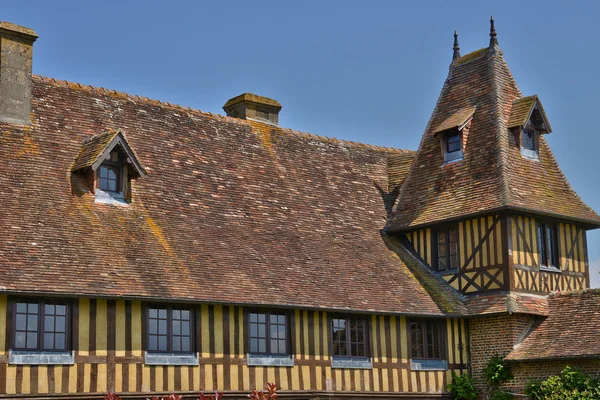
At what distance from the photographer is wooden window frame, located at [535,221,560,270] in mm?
22781

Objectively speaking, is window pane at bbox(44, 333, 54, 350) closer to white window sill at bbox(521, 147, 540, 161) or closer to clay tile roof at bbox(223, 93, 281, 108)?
clay tile roof at bbox(223, 93, 281, 108)

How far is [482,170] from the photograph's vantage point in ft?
76.8

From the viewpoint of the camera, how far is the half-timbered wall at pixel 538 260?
22.1 m

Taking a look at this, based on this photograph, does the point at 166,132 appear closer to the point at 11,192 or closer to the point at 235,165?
the point at 235,165

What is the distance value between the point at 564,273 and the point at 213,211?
27.1 feet

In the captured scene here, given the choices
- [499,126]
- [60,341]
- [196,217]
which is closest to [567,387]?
[499,126]

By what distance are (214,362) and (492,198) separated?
25.0 ft

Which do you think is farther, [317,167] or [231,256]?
→ [317,167]

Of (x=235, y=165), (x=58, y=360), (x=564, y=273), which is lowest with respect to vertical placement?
(x=58, y=360)

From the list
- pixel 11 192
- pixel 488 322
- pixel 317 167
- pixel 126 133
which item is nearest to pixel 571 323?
pixel 488 322

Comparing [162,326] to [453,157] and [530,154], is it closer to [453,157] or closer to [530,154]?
[453,157]

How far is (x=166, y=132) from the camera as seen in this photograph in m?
22.2

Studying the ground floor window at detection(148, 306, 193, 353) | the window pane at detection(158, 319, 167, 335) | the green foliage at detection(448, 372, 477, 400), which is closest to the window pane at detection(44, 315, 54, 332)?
the ground floor window at detection(148, 306, 193, 353)

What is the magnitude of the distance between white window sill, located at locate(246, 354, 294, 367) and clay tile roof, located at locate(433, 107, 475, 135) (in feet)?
25.5
